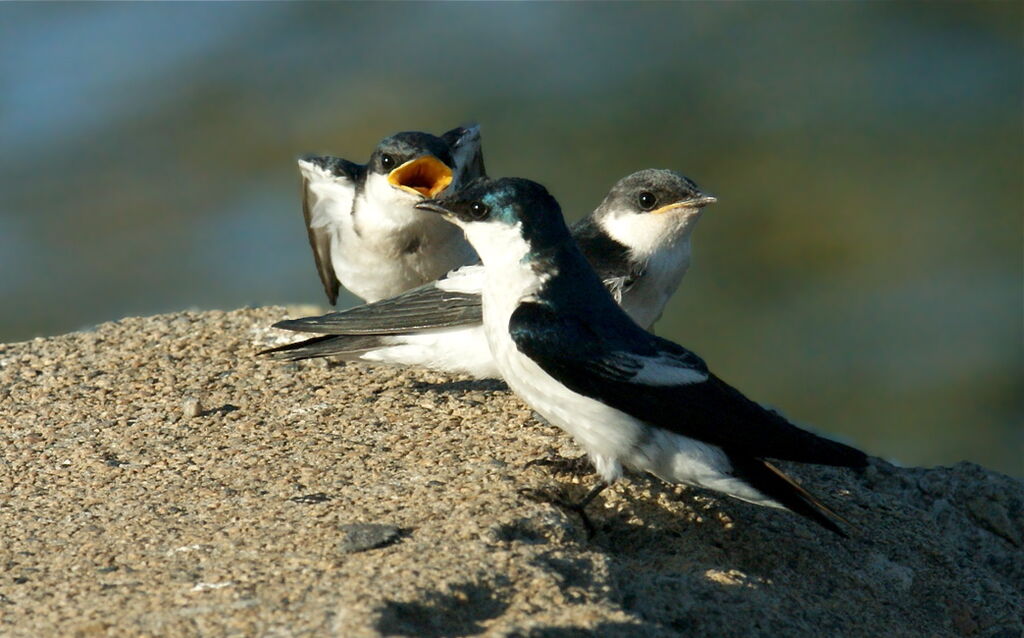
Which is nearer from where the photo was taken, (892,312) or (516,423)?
(516,423)

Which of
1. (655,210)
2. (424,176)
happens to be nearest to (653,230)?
(655,210)

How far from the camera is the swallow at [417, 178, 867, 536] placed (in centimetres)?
420

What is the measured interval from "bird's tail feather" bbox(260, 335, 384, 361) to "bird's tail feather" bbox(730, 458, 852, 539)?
63.7 inches

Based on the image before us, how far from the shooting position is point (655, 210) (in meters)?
5.85

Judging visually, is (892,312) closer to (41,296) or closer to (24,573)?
(41,296)

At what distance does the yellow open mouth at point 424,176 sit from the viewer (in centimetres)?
632

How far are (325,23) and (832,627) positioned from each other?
12.7 m

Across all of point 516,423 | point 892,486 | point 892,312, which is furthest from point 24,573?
point 892,312

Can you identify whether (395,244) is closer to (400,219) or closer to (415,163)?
(400,219)

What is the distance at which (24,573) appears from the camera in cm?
369

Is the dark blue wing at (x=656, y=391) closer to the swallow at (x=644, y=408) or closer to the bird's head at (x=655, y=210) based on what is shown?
the swallow at (x=644, y=408)

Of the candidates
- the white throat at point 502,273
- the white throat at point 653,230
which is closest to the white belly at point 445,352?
the white throat at point 502,273

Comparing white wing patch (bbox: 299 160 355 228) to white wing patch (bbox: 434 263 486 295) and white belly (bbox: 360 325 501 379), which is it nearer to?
white wing patch (bbox: 434 263 486 295)

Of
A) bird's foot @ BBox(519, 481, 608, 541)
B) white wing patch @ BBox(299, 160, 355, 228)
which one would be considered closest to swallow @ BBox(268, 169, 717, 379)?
bird's foot @ BBox(519, 481, 608, 541)
